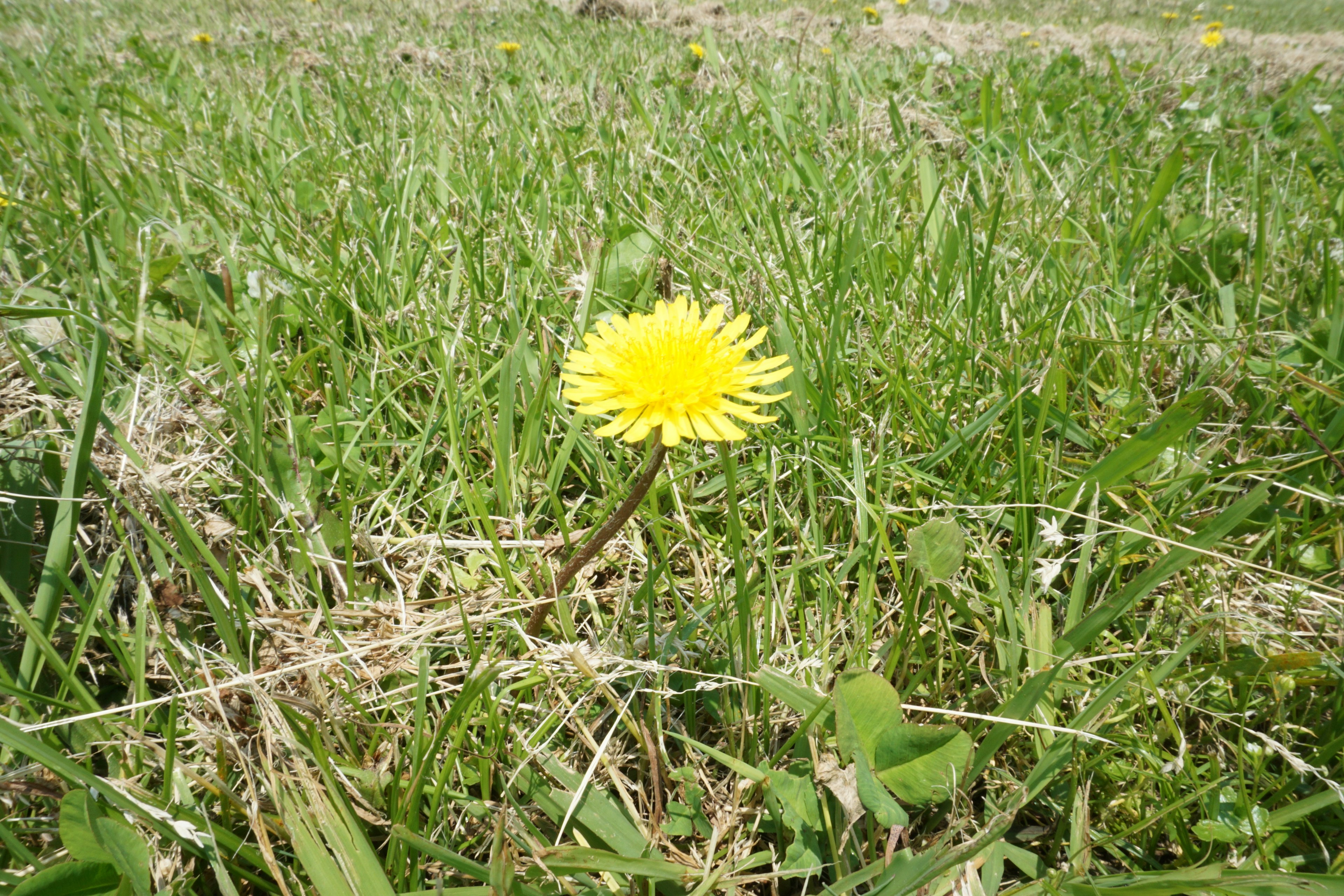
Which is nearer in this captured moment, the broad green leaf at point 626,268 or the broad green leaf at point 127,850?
the broad green leaf at point 127,850

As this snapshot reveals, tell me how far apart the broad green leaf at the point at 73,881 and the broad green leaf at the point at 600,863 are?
0.54 meters

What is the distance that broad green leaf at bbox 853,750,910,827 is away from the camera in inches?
38.2

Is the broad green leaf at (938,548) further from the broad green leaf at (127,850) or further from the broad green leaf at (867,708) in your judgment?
the broad green leaf at (127,850)

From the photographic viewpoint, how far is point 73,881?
89 cm

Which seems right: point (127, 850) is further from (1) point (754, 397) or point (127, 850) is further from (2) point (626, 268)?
(2) point (626, 268)

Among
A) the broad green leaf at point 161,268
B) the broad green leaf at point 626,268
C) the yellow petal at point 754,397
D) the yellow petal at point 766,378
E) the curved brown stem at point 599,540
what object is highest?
the broad green leaf at point 161,268

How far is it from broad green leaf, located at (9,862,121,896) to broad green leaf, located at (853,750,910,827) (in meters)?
0.95

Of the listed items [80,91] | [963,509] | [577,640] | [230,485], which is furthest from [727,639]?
[80,91]

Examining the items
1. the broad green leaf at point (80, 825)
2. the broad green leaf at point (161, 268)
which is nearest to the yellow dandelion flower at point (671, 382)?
the broad green leaf at point (80, 825)

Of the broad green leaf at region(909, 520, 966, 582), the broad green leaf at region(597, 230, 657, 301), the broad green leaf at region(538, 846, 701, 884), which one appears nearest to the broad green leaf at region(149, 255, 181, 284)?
the broad green leaf at region(597, 230, 657, 301)

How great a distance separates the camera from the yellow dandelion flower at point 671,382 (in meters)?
1.01

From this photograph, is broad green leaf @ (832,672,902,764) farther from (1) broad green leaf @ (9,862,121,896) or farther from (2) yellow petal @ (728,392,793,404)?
(1) broad green leaf @ (9,862,121,896)

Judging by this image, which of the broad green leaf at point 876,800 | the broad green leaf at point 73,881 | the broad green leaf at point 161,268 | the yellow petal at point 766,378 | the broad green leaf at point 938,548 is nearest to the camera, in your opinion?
the broad green leaf at point 73,881

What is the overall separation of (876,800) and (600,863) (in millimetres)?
377
